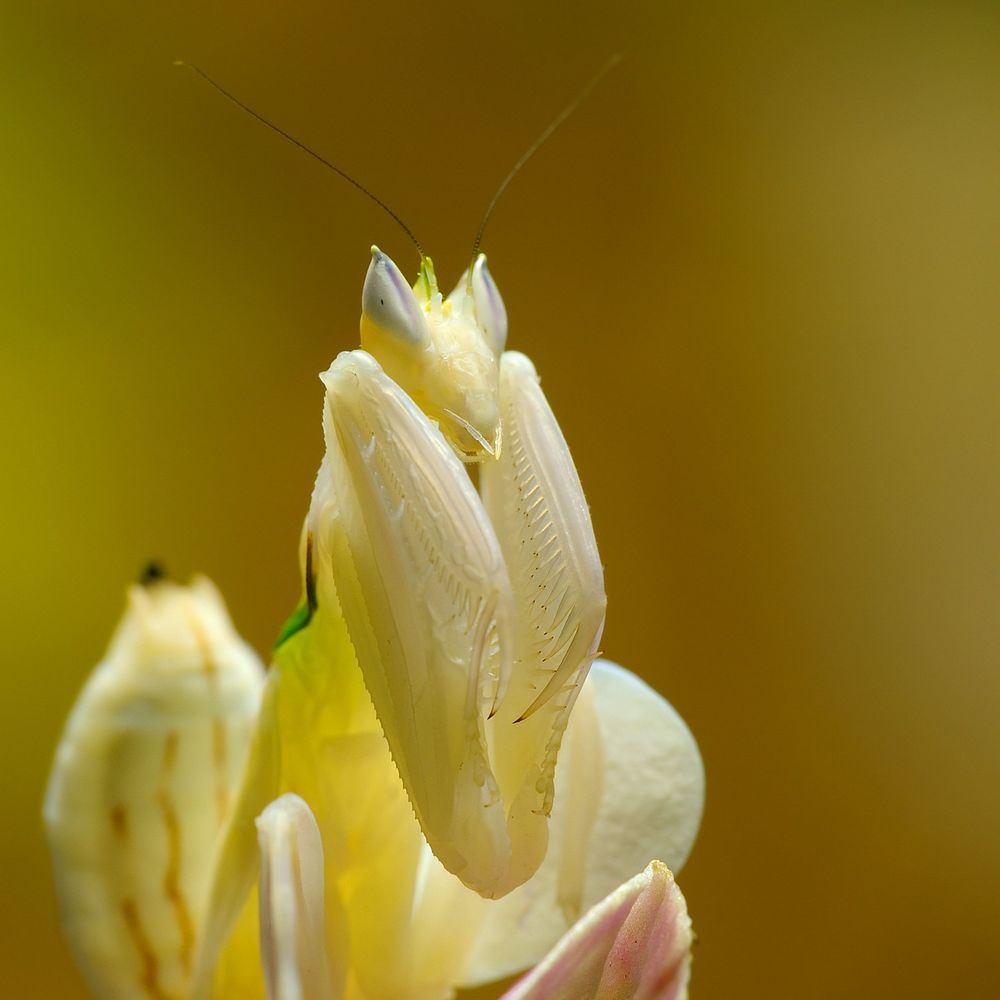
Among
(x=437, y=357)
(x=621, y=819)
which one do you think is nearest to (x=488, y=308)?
(x=437, y=357)

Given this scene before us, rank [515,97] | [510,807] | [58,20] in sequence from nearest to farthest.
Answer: [510,807]
[58,20]
[515,97]

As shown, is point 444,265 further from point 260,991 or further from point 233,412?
point 260,991

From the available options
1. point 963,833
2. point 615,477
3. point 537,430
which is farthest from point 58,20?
point 963,833

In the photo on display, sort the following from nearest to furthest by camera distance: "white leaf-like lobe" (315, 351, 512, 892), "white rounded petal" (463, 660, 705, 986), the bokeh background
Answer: "white leaf-like lobe" (315, 351, 512, 892) < "white rounded petal" (463, 660, 705, 986) < the bokeh background

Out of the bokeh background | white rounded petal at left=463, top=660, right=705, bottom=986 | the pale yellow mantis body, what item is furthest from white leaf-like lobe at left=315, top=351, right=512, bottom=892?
the bokeh background

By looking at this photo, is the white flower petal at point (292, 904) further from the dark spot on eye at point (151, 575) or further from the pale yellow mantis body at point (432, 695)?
the dark spot on eye at point (151, 575)

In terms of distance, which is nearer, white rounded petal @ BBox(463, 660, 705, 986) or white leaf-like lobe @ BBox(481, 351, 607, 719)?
white leaf-like lobe @ BBox(481, 351, 607, 719)

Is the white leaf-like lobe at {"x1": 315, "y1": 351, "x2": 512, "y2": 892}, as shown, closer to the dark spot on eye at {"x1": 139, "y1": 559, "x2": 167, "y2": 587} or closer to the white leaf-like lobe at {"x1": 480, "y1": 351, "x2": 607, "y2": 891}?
the white leaf-like lobe at {"x1": 480, "y1": 351, "x2": 607, "y2": 891}

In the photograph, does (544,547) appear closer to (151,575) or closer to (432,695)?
(432,695)
